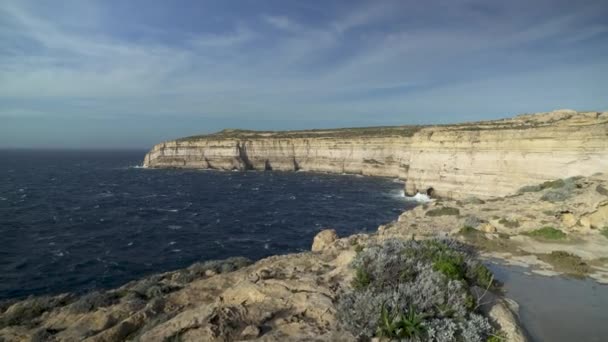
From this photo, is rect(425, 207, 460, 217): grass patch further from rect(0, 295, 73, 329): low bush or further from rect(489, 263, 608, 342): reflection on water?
rect(0, 295, 73, 329): low bush

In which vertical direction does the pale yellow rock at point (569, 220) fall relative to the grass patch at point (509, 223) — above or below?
above

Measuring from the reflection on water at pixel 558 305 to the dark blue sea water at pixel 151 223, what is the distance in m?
18.8

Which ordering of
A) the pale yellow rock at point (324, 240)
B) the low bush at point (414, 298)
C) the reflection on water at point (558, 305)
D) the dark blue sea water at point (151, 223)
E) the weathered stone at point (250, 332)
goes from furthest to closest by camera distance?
the dark blue sea water at point (151, 223) < the pale yellow rock at point (324, 240) < the reflection on water at point (558, 305) < the weathered stone at point (250, 332) < the low bush at point (414, 298)

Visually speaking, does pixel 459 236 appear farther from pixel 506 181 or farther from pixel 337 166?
pixel 337 166

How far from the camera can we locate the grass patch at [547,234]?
49.5 feet

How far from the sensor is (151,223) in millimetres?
35781

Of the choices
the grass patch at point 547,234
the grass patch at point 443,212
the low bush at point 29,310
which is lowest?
the grass patch at point 443,212

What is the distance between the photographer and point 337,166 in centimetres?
8562

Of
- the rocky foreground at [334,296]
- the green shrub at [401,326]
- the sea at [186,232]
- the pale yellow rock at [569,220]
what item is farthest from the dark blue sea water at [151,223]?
the green shrub at [401,326]

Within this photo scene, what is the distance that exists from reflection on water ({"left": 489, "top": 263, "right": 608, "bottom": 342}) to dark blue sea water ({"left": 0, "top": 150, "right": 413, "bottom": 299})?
18824 mm

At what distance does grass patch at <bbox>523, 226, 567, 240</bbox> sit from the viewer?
49.5 ft

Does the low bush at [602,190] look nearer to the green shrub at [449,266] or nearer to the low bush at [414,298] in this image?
the low bush at [414,298]

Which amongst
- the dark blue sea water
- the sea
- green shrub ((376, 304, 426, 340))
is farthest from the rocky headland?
the dark blue sea water

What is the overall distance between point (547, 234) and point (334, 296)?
12174 mm
